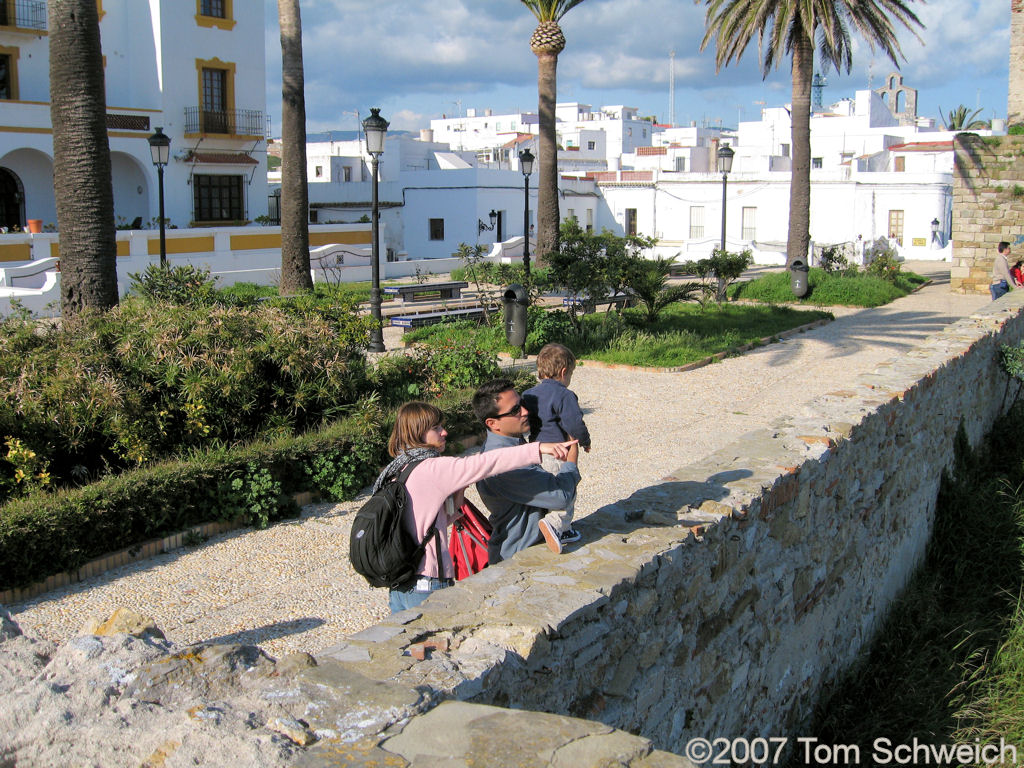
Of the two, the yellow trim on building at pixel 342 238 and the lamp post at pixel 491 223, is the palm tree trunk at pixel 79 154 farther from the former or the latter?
the lamp post at pixel 491 223

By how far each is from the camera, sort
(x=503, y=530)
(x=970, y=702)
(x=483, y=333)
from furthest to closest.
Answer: (x=483, y=333)
(x=970, y=702)
(x=503, y=530)

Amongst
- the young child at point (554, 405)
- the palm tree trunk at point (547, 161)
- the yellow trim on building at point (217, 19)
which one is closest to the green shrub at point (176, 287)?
the young child at point (554, 405)

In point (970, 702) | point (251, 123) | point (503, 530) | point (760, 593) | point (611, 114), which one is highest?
point (611, 114)

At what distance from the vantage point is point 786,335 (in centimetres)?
1598

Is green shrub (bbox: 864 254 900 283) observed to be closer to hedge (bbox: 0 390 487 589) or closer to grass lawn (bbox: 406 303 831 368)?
grass lawn (bbox: 406 303 831 368)

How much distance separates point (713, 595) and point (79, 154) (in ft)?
28.6

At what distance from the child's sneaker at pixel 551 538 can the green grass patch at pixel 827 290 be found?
17.5 m

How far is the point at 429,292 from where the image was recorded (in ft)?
62.9

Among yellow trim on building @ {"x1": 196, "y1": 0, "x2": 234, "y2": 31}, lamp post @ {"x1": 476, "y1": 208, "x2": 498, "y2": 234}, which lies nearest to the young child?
yellow trim on building @ {"x1": 196, "y1": 0, "x2": 234, "y2": 31}

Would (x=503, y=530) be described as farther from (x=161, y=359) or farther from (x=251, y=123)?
(x=251, y=123)

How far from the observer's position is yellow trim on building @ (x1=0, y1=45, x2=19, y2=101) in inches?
997

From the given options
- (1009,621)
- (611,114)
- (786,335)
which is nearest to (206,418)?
(1009,621)

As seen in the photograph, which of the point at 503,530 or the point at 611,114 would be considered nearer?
the point at 503,530

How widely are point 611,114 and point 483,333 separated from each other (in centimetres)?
6448
